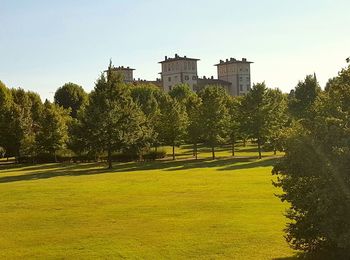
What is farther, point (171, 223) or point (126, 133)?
point (126, 133)

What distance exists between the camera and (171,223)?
21.7 metres

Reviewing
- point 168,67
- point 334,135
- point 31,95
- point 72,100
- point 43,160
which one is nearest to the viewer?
point 334,135

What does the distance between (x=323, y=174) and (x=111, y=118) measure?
46.5 metres

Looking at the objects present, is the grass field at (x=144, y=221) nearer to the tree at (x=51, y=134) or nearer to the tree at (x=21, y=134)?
the tree at (x=51, y=134)

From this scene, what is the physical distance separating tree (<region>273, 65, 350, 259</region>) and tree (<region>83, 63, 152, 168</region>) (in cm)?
4368

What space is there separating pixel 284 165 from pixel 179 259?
15.6 ft

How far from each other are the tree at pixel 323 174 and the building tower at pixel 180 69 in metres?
180

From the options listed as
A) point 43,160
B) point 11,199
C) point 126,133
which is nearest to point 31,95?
point 43,160

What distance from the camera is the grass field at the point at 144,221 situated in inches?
680

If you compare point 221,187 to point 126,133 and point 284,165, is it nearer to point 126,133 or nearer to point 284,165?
point 284,165

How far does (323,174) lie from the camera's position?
13016 millimetres

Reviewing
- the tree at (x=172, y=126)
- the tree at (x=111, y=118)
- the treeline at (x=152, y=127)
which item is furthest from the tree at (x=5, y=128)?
the tree at (x=172, y=126)

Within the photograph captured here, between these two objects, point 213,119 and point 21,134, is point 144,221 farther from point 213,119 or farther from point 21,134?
point 21,134

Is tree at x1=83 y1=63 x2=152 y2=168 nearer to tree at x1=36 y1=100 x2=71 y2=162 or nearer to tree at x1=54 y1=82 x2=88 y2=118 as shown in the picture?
tree at x1=36 y1=100 x2=71 y2=162
